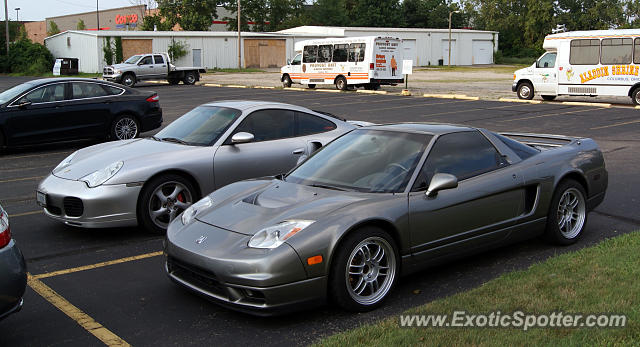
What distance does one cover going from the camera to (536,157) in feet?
19.9

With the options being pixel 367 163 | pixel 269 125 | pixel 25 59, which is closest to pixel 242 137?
pixel 269 125

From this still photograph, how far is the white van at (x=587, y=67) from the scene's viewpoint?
22375 millimetres

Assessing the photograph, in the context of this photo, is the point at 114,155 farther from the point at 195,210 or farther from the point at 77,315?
the point at 77,315

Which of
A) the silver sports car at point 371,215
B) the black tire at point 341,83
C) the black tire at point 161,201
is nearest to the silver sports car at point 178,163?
the black tire at point 161,201

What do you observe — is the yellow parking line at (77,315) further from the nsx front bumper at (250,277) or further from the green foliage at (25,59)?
the green foliage at (25,59)

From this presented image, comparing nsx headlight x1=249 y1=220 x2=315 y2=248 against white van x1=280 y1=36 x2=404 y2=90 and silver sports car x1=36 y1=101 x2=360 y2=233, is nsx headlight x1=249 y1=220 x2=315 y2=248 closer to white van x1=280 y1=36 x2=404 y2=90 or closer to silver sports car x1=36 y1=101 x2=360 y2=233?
silver sports car x1=36 y1=101 x2=360 y2=233

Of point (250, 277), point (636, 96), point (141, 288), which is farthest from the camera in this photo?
point (636, 96)

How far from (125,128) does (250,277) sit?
10.2m

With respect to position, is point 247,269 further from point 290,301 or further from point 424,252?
point 424,252

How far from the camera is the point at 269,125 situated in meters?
7.79

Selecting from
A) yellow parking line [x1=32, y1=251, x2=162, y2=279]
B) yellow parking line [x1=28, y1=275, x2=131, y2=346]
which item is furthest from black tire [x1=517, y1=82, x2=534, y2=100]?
yellow parking line [x1=28, y1=275, x2=131, y2=346]

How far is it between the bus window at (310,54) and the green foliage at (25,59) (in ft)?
100

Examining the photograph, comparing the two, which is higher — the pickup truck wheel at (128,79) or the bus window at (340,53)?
the bus window at (340,53)

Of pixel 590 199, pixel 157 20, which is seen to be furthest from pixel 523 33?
pixel 590 199
